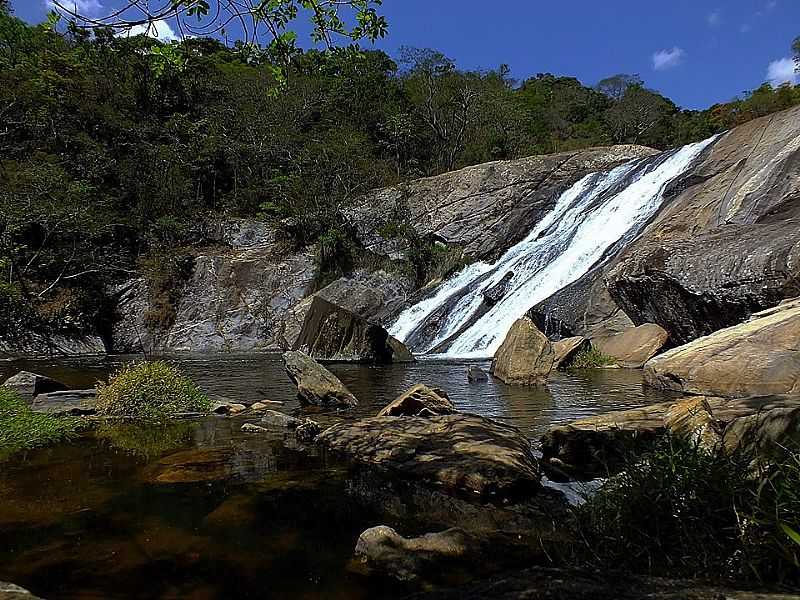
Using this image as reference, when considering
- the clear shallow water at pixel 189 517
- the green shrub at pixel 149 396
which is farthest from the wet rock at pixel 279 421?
the green shrub at pixel 149 396

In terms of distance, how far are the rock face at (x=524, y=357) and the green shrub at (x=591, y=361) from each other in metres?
2.33

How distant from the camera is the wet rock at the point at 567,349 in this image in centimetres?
1476

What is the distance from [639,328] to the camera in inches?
621

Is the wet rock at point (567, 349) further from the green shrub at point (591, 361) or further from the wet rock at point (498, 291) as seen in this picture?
the wet rock at point (498, 291)

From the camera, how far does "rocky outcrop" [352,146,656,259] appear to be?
100.0 ft

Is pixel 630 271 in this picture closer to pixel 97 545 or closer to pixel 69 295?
pixel 97 545

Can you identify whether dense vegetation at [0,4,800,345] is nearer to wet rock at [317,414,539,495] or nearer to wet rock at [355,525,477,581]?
wet rock at [317,414,539,495]

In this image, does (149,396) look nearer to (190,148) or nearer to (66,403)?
(66,403)

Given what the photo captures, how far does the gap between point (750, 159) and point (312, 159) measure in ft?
84.9

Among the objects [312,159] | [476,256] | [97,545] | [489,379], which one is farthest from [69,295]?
[97,545]

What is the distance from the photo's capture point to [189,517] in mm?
4391

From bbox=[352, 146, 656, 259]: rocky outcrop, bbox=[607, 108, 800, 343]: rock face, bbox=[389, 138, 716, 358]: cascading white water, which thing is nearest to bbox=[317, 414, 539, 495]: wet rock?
bbox=[607, 108, 800, 343]: rock face

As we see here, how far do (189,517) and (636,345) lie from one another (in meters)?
13.4

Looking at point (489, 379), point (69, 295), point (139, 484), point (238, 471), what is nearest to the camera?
point (139, 484)
